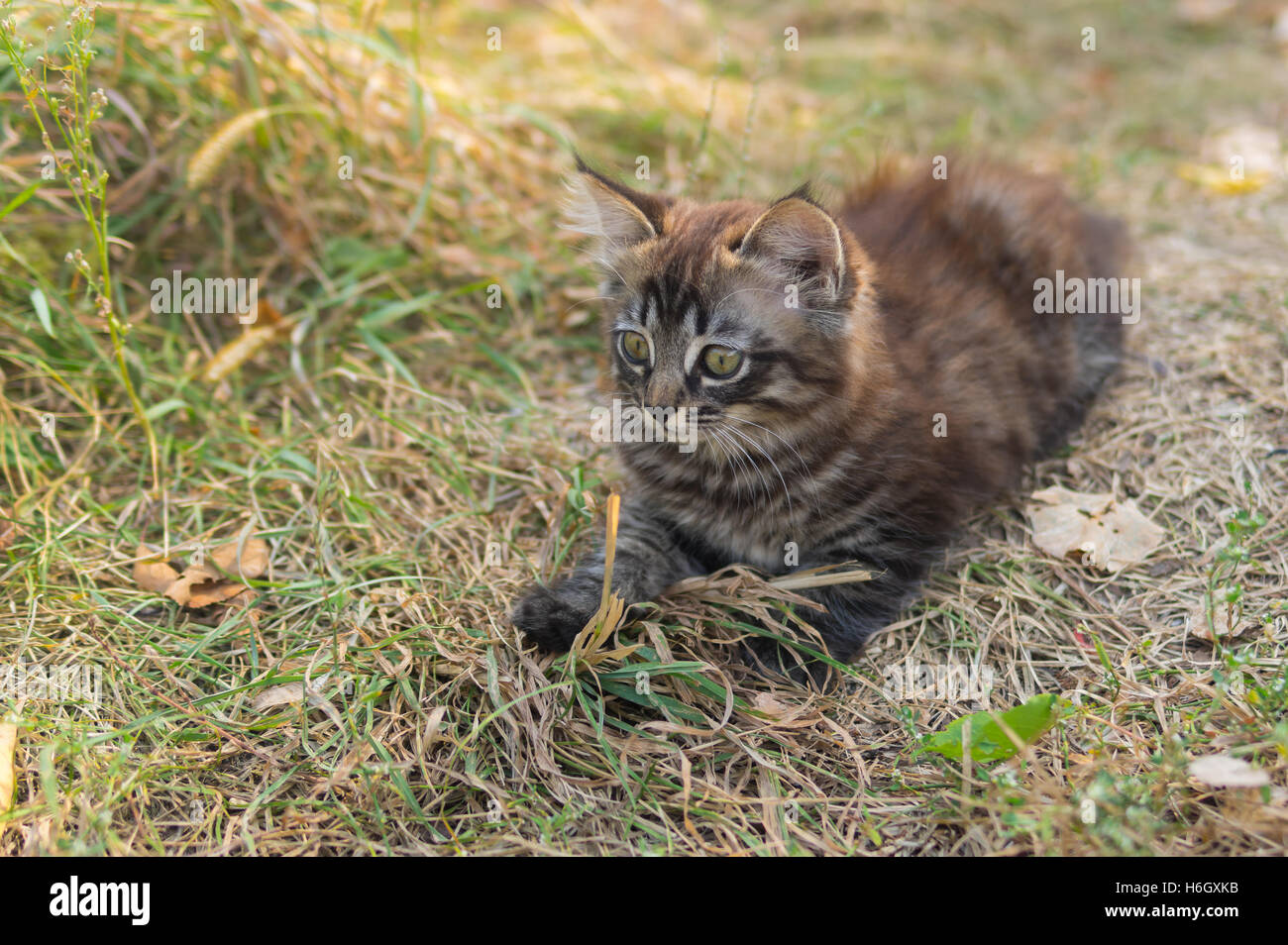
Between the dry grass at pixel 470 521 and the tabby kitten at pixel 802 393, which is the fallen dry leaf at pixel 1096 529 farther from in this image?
the tabby kitten at pixel 802 393

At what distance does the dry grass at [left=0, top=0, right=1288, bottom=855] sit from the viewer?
198 centimetres

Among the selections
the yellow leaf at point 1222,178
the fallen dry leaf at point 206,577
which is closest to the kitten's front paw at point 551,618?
the fallen dry leaf at point 206,577

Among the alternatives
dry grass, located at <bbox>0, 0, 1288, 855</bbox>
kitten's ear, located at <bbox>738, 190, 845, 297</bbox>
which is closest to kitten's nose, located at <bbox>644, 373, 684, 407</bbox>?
kitten's ear, located at <bbox>738, 190, 845, 297</bbox>

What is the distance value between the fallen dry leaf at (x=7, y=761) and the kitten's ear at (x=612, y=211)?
1.84 meters

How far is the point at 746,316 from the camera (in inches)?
92.4

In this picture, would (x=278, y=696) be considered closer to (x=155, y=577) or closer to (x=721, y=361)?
(x=155, y=577)

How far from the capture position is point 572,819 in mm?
1983

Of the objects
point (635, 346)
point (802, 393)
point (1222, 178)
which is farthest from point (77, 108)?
point (1222, 178)

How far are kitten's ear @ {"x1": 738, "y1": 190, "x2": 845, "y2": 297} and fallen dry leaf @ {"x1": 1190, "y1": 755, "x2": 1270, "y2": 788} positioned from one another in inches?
50.6

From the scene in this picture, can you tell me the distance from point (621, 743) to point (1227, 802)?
48.3 inches

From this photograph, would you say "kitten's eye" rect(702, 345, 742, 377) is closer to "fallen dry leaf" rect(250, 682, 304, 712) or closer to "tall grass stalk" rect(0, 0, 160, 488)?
"fallen dry leaf" rect(250, 682, 304, 712)

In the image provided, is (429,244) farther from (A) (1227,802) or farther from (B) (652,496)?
(A) (1227,802)

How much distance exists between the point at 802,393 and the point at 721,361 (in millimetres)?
231

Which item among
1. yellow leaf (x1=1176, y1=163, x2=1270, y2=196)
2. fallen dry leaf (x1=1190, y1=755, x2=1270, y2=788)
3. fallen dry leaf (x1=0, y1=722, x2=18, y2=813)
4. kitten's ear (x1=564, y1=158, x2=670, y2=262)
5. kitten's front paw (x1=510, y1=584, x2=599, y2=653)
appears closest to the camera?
fallen dry leaf (x1=1190, y1=755, x2=1270, y2=788)
